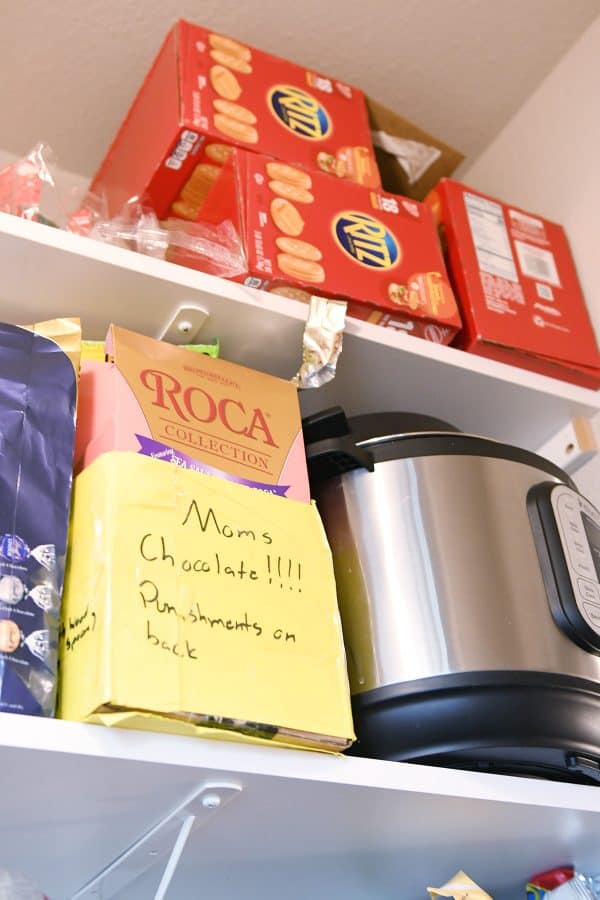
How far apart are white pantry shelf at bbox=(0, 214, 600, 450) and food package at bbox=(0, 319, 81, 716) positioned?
0.34 feet

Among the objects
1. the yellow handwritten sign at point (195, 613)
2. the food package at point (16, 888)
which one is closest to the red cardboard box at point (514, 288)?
the yellow handwritten sign at point (195, 613)

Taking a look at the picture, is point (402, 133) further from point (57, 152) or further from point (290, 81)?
point (57, 152)

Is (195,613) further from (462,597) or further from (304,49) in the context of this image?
(304,49)

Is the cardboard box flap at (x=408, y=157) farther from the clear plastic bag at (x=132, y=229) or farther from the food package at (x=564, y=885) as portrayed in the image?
the food package at (x=564, y=885)

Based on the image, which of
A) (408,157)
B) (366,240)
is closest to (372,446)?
(366,240)

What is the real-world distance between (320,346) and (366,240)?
0.18m

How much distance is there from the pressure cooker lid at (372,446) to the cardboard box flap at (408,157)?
57 centimetres

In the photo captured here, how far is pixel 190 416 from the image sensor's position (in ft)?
2.73

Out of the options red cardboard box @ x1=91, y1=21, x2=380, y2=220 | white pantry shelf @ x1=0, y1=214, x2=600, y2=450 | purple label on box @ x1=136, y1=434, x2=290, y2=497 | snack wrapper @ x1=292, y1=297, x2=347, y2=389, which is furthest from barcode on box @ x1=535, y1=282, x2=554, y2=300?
purple label on box @ x1=136, y1=434, x2=290, y2=497

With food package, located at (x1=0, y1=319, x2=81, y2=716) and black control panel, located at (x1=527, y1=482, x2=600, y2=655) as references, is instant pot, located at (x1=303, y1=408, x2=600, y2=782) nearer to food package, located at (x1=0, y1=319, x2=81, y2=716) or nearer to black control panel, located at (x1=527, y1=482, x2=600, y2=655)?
black control panel, located at (x1=527, y1=482, x2=600, y2=655)

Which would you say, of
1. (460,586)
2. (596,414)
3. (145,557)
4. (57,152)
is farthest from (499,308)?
(57,152)

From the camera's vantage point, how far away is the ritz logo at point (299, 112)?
116 centimetres

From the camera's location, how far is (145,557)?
70cm

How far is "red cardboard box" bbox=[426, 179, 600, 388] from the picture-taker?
1.15m
